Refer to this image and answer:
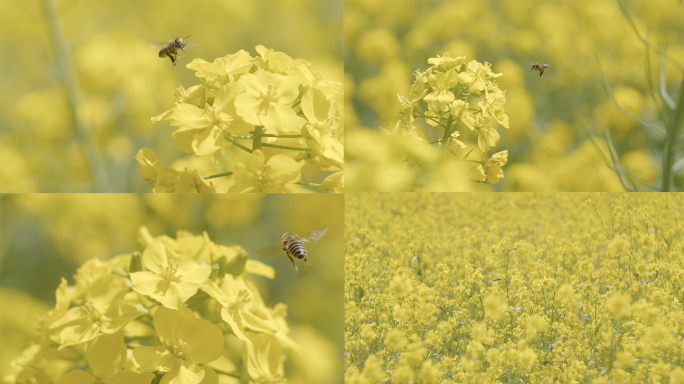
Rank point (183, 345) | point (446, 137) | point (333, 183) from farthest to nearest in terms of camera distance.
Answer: point (446, 137) → point (333, 183) → point (183, 345)

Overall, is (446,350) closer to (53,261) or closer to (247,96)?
(247,96)

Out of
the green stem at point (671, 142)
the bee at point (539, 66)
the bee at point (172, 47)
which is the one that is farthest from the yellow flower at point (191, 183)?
the green stem at point (671, 142)

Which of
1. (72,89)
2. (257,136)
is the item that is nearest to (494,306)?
(257,136)

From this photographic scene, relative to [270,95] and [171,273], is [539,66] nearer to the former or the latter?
[270,95]

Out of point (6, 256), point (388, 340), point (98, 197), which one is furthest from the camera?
point (98, 197)

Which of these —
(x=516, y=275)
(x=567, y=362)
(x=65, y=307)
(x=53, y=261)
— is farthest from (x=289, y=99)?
(x=53, y=261)

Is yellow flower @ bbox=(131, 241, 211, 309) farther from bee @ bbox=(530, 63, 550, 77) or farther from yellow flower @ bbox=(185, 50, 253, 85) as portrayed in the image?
bee @ bbox=(530, 63, 550, 77)
